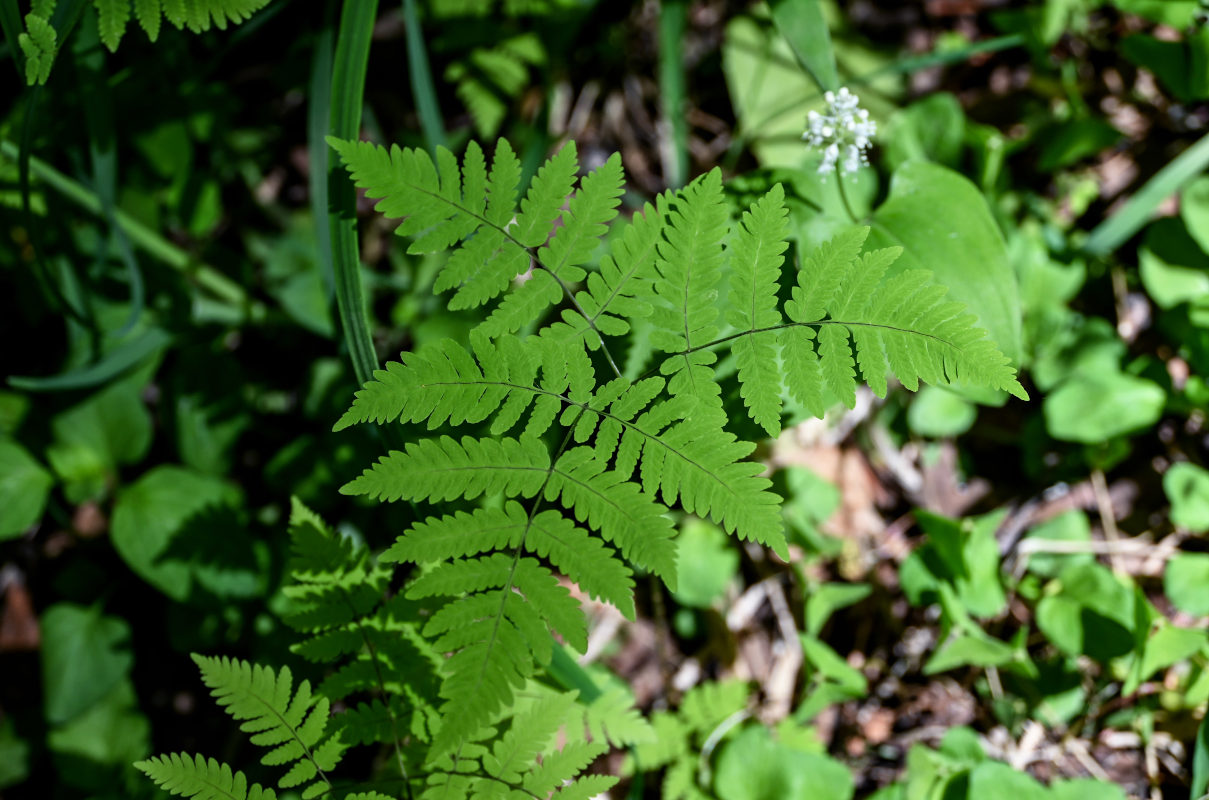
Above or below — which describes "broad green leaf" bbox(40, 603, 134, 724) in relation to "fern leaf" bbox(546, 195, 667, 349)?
below

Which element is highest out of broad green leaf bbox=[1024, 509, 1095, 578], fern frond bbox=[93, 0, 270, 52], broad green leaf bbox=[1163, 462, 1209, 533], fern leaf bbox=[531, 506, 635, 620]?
fern frond bbox=[93, 0, 270, 52]

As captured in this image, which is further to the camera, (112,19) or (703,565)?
(703,565)

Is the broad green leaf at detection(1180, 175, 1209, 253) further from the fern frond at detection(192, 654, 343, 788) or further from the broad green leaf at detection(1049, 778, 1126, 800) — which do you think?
the fern frond at detection(192, 654, 343, 788)

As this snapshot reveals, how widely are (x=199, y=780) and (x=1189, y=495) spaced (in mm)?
2693

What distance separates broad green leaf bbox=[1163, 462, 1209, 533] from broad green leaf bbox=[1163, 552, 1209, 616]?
0.10 meters

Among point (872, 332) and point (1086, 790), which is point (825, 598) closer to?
point (1086, 790)

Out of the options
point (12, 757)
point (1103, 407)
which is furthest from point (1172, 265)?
point (12, 757)

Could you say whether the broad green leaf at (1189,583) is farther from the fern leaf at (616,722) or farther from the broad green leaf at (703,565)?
the fern leaf at (616,722)

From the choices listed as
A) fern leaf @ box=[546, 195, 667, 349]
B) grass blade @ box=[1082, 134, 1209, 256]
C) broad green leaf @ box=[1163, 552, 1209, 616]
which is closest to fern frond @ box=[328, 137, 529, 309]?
fern leaf @ box=[546, 195, 667, 349]

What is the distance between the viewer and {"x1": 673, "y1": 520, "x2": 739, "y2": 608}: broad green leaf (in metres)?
2.57

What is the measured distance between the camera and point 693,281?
152 centimetres

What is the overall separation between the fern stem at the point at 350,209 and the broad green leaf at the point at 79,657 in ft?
5.62

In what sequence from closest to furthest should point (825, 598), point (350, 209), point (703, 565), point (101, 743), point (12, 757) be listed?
point (350, 209), point (825, 598), point (703, 565), point (101, 743), point (12, 757)

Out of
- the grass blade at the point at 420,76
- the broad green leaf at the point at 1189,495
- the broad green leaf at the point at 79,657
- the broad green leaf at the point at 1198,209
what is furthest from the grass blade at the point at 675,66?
the broad green leaf at the point at 79,657
